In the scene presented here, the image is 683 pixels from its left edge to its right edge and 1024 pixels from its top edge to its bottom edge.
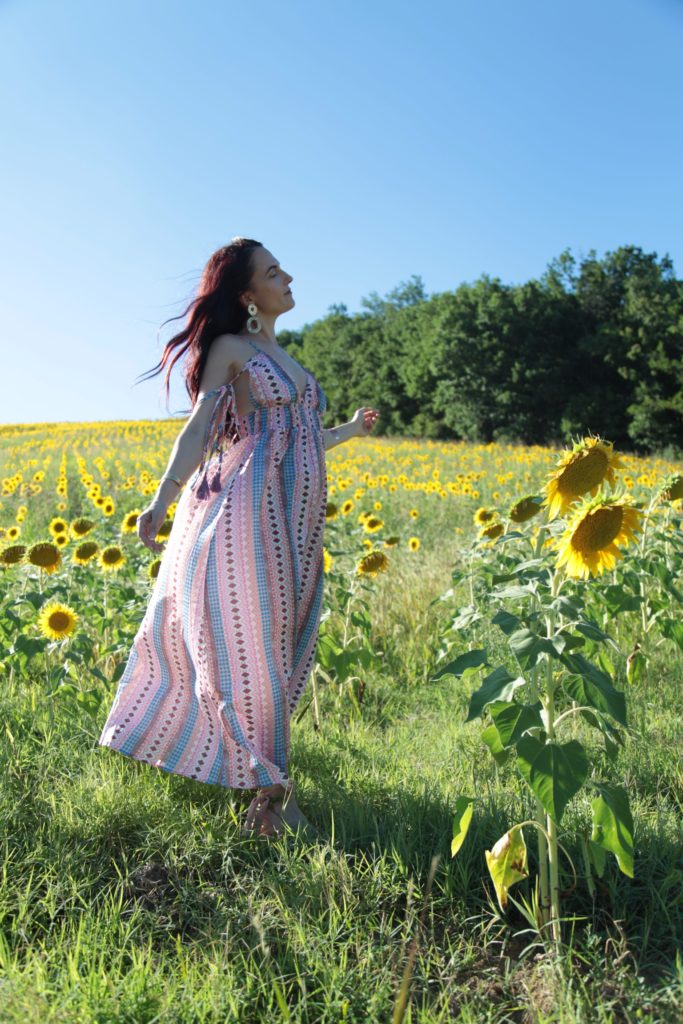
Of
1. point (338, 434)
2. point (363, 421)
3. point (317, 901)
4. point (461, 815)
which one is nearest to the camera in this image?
point (461, 815)

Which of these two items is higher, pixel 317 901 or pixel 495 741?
pixel 495 741

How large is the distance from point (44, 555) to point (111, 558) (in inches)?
17.1

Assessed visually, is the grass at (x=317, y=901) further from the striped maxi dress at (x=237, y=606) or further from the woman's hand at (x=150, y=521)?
the woman's hand at (x=150, y=521)

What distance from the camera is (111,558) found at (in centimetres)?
391

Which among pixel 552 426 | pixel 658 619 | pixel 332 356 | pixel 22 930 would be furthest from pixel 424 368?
pixel 22 930

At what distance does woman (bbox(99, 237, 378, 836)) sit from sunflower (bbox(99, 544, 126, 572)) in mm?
1235

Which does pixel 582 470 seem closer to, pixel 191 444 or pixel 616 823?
pixel 616 823

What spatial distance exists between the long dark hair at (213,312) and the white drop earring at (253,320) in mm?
43

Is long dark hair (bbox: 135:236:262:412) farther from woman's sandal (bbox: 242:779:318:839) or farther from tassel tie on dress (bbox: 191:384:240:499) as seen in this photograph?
woman's sandal (bbox: 242:779:318:839)

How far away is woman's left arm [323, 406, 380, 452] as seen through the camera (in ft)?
10.2

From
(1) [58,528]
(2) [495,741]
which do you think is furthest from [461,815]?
(1) [58,528]

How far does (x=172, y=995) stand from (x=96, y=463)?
1362cm

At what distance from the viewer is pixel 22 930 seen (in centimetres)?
187

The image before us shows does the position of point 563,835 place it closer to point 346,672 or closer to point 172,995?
point 172,995
